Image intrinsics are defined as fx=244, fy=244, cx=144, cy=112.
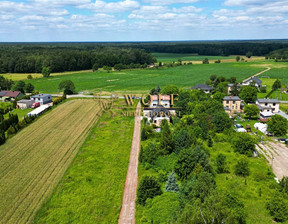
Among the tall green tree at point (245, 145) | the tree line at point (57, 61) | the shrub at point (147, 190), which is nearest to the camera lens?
the shrub at point (147, 190)

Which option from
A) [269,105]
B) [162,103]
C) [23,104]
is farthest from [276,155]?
[23,104]

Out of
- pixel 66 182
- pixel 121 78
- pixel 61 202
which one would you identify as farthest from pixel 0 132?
pixel 121 78

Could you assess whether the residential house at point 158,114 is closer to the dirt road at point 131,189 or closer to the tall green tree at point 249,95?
the dirt road at point 131,189

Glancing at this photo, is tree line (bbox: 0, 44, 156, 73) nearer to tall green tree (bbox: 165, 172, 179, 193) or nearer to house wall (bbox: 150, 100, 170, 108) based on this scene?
house wall (bbox: 150, 100, 170, 108)

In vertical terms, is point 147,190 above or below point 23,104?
below

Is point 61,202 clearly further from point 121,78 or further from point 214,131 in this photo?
point 121,78

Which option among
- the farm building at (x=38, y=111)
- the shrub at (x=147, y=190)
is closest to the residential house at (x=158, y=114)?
the shrub at (x=147, y=190)

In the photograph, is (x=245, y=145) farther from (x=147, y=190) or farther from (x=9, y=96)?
(x=9, y=96)
